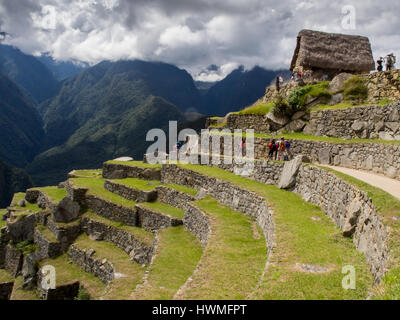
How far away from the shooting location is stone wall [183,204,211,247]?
12.0 meters

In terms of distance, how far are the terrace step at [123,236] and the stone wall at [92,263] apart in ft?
4.11

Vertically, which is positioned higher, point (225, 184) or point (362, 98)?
point (362, 98)

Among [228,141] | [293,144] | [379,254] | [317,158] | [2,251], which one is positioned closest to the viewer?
[379,254]

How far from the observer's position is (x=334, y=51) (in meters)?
25.1

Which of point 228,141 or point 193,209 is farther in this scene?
point 228,141

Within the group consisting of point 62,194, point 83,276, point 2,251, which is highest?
point 62,194

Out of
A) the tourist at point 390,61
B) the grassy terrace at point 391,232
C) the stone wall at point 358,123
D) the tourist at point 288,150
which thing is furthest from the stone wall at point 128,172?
the tourist at point 390,61

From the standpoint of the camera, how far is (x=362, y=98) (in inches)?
712

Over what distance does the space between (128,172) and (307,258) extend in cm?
1867

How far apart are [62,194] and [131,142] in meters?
82.6

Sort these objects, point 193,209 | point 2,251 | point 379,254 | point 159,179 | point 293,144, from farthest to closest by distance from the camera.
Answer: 1. point 2,251
2. point 159,179
3. point 293,144
4. point 193,209
5. point 379,254

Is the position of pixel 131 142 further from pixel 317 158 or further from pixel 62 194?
pixel 317 158

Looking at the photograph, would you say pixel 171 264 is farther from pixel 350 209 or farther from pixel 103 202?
pixel 103 202
